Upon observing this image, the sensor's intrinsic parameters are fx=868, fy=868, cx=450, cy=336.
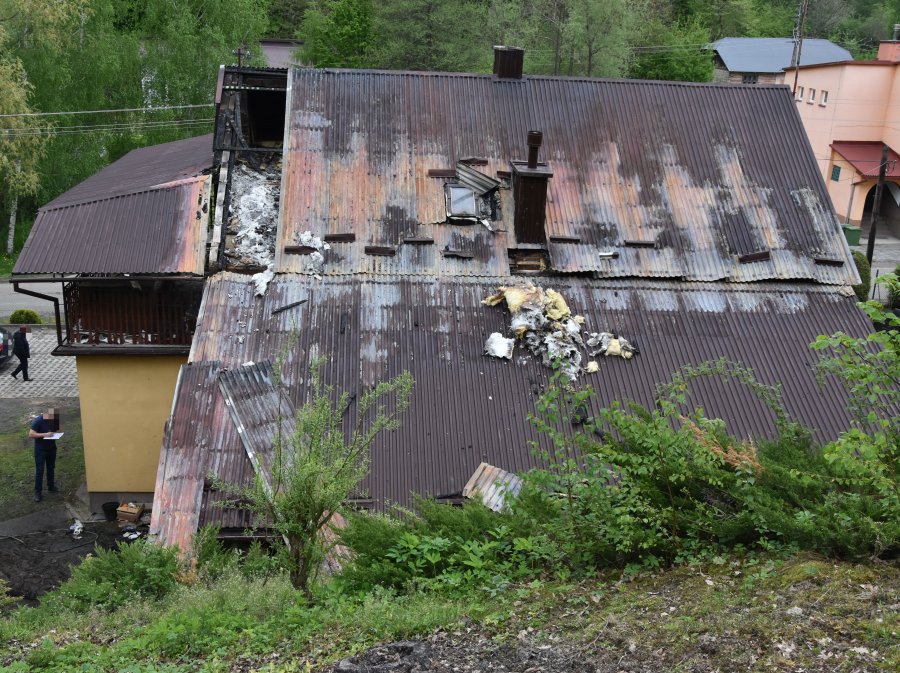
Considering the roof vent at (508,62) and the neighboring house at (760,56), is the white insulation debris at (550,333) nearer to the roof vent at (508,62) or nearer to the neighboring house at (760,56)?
the roof vent at (508,62)

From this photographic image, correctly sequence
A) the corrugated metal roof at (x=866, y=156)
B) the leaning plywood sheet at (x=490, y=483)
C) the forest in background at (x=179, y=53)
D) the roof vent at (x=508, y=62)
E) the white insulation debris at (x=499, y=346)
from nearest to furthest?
the leaning plywood sheet at (x=490, y=483), the white insulation debris at (x=499, y=346), the roof vent at (x=508, y=62), the forest in background at (x=179, y=53), the corrugated metal roof at (x=866, y=156)

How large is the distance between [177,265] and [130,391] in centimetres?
235

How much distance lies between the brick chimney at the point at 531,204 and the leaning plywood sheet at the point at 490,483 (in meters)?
4.45

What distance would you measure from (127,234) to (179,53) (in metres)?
19.1

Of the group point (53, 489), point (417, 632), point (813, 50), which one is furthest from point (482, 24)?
point (417, 632)

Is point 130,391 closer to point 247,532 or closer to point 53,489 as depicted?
point 53,489

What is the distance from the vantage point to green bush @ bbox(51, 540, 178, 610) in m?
8.70

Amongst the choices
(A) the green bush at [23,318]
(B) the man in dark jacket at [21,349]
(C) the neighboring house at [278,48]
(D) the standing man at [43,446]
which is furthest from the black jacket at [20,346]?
(C) the neighboring house at [278,48]

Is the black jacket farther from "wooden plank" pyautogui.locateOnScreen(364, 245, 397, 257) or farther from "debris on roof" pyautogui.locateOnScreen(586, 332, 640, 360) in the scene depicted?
"debris on roof" pyautogui.locateOnScreen(586, 332, 640, 360)

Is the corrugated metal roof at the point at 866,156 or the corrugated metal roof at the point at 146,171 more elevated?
the corrugated metal roof at the point at 866,156

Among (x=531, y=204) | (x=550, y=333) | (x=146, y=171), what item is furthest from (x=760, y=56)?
(x=550, y=333)

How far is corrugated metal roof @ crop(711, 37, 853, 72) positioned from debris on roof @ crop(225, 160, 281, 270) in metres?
35.4

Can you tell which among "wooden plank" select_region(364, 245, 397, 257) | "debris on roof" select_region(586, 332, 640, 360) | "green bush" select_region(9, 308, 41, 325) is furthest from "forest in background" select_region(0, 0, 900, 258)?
"debris on roof" select_region(586, 332, 640, 360)

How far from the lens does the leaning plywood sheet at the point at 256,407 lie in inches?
427
